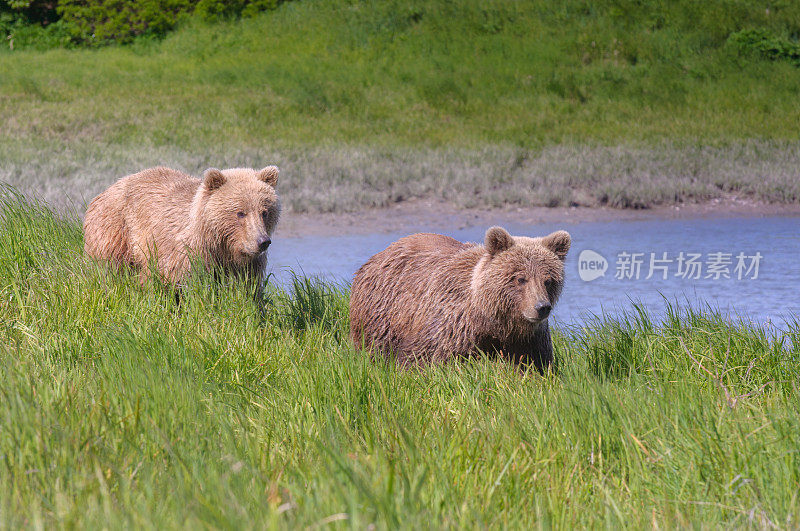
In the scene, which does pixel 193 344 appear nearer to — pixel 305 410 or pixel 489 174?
pixel 305 410

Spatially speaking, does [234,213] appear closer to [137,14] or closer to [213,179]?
[213,179]

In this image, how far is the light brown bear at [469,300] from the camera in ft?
16.5

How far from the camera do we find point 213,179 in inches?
237

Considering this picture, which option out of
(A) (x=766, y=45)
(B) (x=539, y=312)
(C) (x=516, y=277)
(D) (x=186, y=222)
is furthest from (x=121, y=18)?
(B) (x=539, y=312)

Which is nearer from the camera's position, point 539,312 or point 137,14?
point 539,312

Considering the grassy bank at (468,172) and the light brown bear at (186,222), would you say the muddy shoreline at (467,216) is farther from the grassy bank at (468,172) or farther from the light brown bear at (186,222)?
the light brown bear at (186,222)

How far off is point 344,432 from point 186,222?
3.08 metres

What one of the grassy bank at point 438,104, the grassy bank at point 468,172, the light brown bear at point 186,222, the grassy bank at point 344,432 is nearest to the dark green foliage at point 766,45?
the grassy bank at point 438,104

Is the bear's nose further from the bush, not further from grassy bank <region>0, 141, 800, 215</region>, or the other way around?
the bush

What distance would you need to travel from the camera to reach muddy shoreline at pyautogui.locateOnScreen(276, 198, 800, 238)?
40.1 ft

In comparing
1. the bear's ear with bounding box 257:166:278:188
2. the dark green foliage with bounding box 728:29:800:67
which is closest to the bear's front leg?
the bear's ear with bounding box 257:166:278:188

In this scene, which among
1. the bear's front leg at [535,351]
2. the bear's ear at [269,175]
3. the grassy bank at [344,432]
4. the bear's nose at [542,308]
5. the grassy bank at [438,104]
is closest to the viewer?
the grassy bank at [344,432]

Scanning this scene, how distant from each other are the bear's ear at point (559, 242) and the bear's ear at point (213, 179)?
7.68ft

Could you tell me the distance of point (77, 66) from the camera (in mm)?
25719
